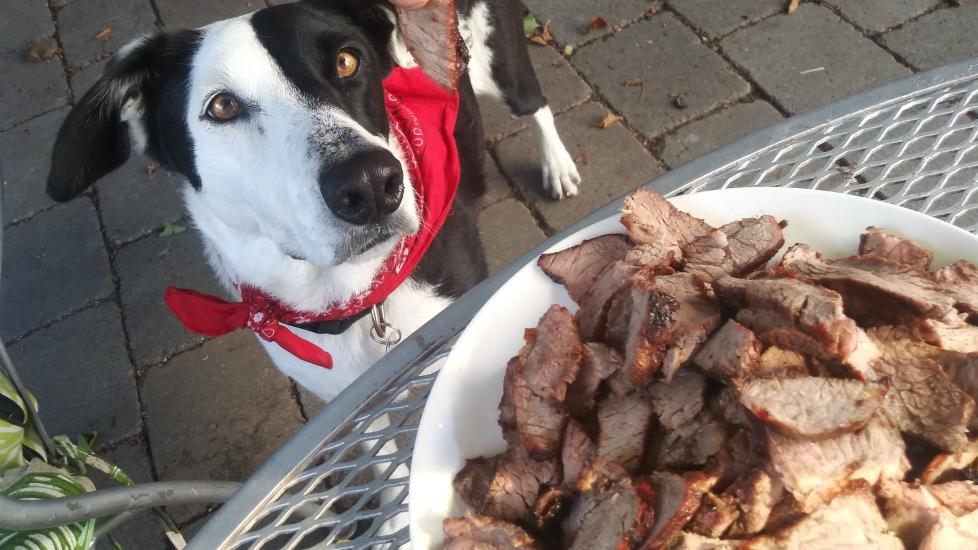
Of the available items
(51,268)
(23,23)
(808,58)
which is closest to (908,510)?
(808,58)

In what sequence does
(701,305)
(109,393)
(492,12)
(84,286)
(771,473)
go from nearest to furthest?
(771,473) < (701,305) < (492,12) < (109,393) < (84,286)

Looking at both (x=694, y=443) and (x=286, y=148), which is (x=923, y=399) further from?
(x=286, y=148)

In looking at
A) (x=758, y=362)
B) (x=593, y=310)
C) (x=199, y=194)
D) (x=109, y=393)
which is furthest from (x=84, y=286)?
(x=758, y=362)

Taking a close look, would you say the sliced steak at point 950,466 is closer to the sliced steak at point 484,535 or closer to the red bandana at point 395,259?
the sliced steak at point 484,535

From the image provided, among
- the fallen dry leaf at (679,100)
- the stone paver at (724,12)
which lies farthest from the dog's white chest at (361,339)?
the stone paver at (724,12)

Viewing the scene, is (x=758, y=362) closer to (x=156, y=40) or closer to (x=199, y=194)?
(x=199, y=194)
